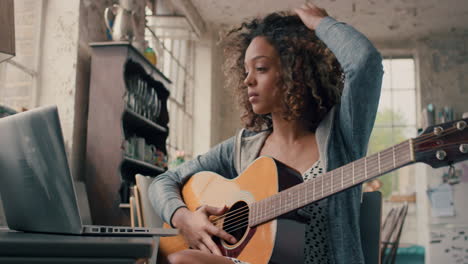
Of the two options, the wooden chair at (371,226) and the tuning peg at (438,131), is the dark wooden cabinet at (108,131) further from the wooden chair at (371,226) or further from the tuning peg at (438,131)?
the tuning peg at (438,131)

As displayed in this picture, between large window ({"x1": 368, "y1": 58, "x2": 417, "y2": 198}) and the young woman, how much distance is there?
5882 millimetres

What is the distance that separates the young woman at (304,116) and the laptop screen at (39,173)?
63cm

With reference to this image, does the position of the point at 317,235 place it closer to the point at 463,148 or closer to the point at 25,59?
the point at 463,148

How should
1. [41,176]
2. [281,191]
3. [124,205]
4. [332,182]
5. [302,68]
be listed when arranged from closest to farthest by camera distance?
[41,176] < [332,182] < [281,191] < [302,68] < [124,205]

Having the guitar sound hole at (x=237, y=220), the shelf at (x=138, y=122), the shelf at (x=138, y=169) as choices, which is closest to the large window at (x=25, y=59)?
the shelf at (x=138, y=122)

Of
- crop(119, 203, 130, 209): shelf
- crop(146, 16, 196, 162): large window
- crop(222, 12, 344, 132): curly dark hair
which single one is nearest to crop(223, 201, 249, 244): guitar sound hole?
crop(222, 12, 344, 132): curly dark hair

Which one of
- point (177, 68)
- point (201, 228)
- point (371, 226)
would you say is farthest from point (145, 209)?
point (177, 68)

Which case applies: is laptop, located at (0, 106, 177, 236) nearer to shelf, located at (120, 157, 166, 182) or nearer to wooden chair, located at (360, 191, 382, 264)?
wooden chair, located at (360, 191, 382, 264)

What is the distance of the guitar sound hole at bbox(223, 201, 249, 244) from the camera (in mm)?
1295

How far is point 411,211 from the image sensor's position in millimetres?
6906

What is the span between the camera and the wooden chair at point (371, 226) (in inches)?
52.1

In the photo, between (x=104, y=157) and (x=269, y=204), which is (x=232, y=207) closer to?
(x=269, y=204)

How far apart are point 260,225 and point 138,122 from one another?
2.38 m

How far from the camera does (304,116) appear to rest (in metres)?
1.48
